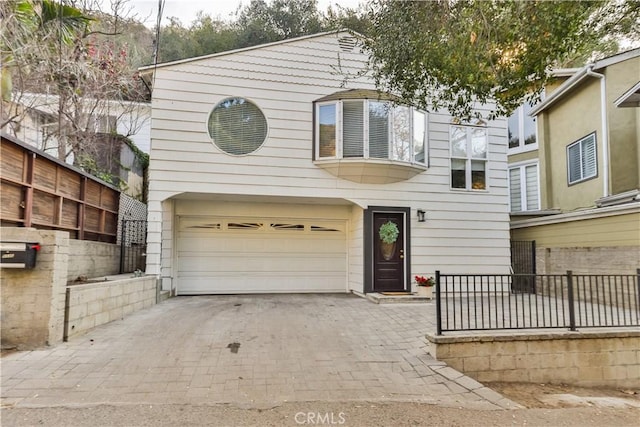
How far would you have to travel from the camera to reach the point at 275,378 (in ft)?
13.2

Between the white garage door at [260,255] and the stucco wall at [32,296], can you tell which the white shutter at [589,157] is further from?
the stucco wall at [32,296]

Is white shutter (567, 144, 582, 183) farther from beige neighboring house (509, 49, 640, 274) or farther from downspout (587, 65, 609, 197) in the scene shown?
downspout (587, 65, 609, 197)

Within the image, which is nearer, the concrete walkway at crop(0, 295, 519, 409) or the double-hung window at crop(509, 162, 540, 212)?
the concrete walkway at crop(0, 295, 519, 409)

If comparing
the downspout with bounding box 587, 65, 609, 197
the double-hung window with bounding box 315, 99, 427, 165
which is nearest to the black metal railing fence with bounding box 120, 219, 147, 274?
the double-hung window with bounding box 315, 99, 427, 165

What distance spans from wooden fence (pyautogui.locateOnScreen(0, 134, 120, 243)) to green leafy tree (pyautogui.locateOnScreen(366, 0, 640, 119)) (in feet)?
18.1

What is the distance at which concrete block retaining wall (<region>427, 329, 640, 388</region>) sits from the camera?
4.88 m

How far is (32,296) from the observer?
4609 millimetres

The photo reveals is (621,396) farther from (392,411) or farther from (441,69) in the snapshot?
(441,69)

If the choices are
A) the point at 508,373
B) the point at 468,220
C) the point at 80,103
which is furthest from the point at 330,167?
the point at 80,103

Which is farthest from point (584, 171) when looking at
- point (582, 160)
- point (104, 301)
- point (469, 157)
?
point (104, 301)

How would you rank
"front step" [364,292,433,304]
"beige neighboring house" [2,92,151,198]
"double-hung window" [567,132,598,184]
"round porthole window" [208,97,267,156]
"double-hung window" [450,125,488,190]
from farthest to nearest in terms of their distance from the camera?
"beige neighboring house" [2,92,151,198], "double-hung window" [567,132,598,184], "double-hung window" [450,125,488,190], "round porthole window" [208,97,267,156], "front step" [364,292,433,304]

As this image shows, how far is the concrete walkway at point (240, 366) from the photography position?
3.62 m

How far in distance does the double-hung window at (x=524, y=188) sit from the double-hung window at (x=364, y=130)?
7.38m

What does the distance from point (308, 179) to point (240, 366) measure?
17.5 feet
